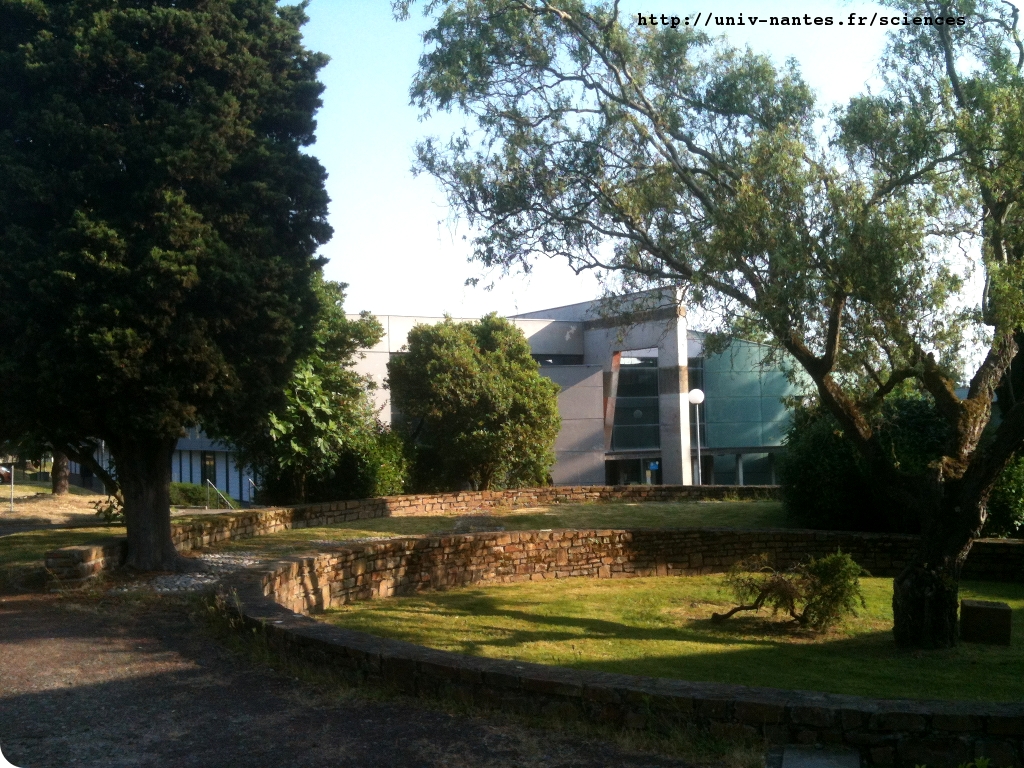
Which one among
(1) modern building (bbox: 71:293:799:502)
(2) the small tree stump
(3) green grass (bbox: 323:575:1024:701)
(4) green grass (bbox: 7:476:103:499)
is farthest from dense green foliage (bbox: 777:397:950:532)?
(4) green grass (bbox: 7:476:103:499)

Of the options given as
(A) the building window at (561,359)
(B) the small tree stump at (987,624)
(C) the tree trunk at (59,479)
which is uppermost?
(A) the building window at (561,359)

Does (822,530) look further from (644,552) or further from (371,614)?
(371,614)

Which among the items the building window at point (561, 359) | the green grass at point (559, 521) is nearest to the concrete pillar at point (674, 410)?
the building window at point (561, 359)

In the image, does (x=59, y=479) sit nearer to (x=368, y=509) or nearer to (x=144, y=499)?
(x=368, y=509)

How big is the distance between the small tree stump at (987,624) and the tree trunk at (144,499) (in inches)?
365

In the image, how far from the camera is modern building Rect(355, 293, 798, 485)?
113 feet

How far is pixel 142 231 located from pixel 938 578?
31.1ft

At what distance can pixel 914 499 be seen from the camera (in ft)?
33.3

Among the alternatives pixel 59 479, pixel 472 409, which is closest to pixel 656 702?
pixel 472 409

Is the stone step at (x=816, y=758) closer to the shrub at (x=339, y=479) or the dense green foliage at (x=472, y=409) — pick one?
the shrub at (x=339, y=479)

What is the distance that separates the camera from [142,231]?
11.2 meters

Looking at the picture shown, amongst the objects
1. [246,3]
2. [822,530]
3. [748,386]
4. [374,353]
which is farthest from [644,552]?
[748,386]

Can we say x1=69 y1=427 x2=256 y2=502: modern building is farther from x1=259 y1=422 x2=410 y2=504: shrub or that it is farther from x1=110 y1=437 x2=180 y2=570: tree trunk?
x1=110 y1=437 x2=180 y2=570: tree trunk

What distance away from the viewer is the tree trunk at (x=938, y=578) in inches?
385
